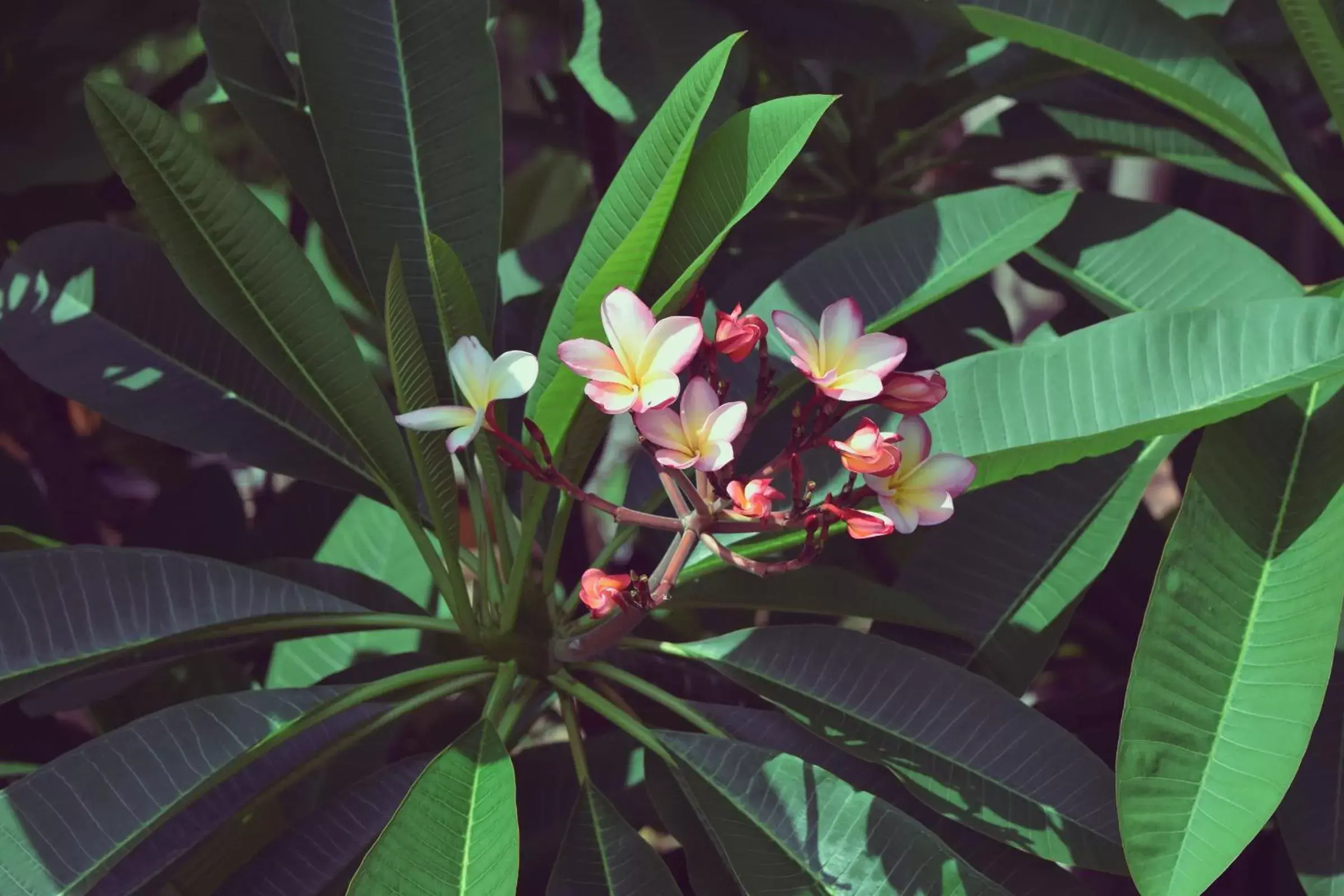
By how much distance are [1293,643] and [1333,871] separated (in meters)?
0.20

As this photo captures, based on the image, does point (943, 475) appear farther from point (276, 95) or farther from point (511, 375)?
point (276, 95)

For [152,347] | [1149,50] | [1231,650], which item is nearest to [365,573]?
[152,347]

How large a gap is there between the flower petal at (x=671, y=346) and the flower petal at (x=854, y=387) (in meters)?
0.07

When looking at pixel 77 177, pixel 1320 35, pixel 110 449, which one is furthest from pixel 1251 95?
pixel 110 449

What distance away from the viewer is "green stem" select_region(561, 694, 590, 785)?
0.82 metres

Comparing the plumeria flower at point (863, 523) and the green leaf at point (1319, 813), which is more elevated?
the plumeria flower at point (863, 523)

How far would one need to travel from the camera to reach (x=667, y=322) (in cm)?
56

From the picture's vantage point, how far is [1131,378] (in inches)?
29.9

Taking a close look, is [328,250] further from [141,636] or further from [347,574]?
[141,636]

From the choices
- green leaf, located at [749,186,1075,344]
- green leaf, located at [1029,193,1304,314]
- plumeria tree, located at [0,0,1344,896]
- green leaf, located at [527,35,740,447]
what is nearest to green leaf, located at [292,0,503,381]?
plumeria tree, located at [0,0,1344,896]

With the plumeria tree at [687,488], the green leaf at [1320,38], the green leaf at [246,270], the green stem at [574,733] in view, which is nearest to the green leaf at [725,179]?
the plumeria tree at [687,488]

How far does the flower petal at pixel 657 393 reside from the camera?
0.54 metres

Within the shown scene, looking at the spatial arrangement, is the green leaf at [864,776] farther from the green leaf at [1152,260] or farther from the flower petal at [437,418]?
the green leaf at [1152,260]

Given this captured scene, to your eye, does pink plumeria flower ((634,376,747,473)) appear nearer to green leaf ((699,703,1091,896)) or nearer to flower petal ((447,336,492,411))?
flower petal ((447,336,492,411))
